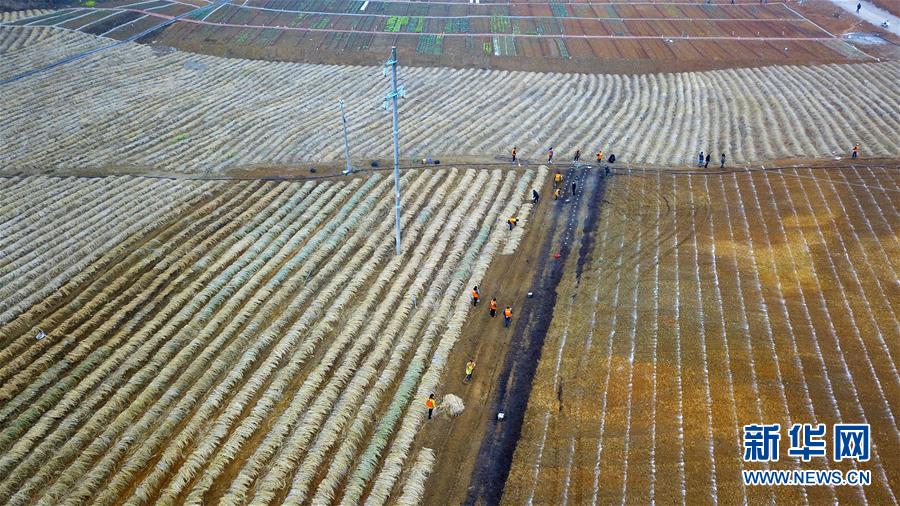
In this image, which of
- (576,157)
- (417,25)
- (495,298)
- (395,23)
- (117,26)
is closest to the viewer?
(495,298)

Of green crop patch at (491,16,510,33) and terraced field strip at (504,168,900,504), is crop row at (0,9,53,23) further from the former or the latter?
terraced field strip at (504,168,900,504)

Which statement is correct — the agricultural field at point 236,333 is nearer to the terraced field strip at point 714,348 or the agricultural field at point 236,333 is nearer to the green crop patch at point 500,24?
the terraced field strip at point 714,348

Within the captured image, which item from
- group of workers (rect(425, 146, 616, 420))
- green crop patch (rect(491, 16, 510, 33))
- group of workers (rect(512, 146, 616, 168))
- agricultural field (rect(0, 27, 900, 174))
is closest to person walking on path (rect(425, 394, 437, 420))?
group of workers (rect(425, 146, 616, 420))

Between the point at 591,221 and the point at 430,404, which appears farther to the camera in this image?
the point at 591,221

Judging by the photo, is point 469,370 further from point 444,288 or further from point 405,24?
point 405,24

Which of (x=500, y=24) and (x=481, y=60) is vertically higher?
(x=500, y=24)

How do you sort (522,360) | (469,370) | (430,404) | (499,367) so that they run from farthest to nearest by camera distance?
(522,360) → (499,367) → (469,370) → (430,404)

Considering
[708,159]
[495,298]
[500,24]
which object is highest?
[500,24]

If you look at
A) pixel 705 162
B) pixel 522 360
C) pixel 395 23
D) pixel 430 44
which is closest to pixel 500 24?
pixel 430 44
